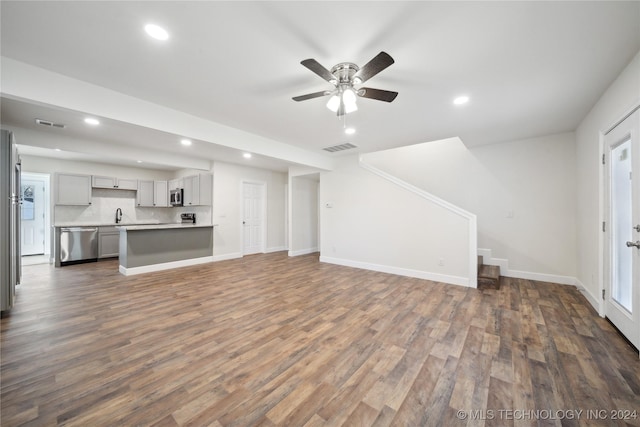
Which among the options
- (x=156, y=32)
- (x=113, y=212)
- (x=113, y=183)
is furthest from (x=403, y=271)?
(x=113, y=212)

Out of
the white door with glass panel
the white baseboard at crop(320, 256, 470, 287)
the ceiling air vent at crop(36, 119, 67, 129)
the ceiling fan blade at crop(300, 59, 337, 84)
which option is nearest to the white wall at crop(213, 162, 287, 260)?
the white baseboard at crop(320, 256, 470, 287)

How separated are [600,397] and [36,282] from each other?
7.57 meters

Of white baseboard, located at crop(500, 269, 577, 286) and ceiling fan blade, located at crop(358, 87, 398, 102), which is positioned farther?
white baseboard, located at crop(500, 269, 577, 286)

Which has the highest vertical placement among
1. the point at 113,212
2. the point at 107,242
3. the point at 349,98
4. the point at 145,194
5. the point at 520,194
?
the point at 349,98

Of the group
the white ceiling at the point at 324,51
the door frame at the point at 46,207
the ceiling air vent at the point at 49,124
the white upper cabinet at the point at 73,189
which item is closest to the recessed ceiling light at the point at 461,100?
the white ceiling at the point at 324,51

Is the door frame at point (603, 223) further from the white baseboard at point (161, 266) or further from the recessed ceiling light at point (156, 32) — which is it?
the white baseboard at point (161, 266)

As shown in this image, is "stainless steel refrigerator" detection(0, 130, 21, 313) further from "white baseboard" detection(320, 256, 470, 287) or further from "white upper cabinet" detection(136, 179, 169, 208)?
"white baseboard" detection(320, 256, 470, 287)

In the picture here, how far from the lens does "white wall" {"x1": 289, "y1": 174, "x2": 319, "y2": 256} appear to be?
22.8ft

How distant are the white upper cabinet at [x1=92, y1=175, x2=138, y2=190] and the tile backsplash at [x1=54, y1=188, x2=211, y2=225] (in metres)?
0.34

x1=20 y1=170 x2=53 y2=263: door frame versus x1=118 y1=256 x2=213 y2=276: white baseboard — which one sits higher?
x1=20 y1=170 x2=53 y2=263: door frame

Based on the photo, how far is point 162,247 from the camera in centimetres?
512

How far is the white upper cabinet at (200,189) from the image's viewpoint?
6.11m

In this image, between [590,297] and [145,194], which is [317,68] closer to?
[590,297]

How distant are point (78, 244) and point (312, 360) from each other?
6.98 m
